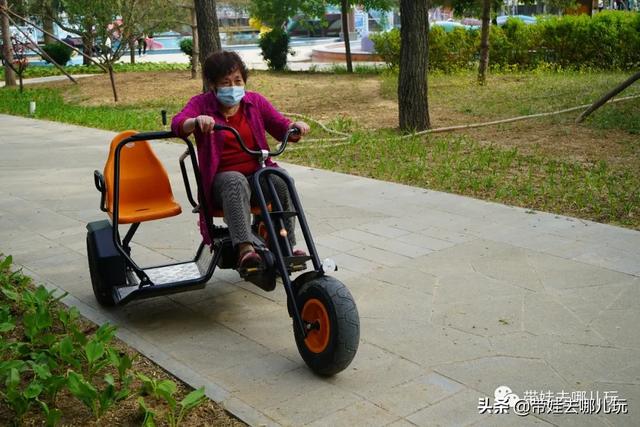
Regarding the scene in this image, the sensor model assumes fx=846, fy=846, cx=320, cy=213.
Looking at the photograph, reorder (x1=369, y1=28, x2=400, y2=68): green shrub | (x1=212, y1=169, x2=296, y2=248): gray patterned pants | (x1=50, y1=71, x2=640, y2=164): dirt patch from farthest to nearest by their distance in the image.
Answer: (x1=369, y1=28, x2=400, y2=68): green shrub → (x1=50, y1=71, x2=640, y2=164): dirt patch → (x1=212, y1=169, x2=296, y2=248): gray patterned pants

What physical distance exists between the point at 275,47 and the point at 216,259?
20.7 m

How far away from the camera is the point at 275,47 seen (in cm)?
2470

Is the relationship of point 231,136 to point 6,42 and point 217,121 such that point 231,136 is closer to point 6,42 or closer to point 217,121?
point 217,121

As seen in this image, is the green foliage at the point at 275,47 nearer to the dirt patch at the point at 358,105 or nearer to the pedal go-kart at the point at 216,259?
the dirt patch at the point at 358,105

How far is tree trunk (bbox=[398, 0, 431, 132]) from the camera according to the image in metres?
11.7

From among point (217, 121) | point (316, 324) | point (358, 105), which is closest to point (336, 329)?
point (316, 324)

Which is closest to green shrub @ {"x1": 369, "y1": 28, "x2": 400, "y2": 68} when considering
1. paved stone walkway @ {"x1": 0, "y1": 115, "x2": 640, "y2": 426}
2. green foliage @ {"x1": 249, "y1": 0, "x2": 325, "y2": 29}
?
green foliage @ {"x1": 249, "y1": 0, "x2": 325, "y2": 29}

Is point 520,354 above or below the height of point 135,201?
below

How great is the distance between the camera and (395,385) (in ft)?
12.5

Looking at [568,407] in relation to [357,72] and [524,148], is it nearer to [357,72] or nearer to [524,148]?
[524,148]

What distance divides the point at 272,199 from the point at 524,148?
6332mm

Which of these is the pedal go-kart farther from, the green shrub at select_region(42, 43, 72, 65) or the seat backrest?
the green shrub at select_region(42, 43, 72, 65)

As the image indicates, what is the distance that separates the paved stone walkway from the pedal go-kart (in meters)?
0.19

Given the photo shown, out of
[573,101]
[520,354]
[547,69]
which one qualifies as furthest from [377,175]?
[547,69]
